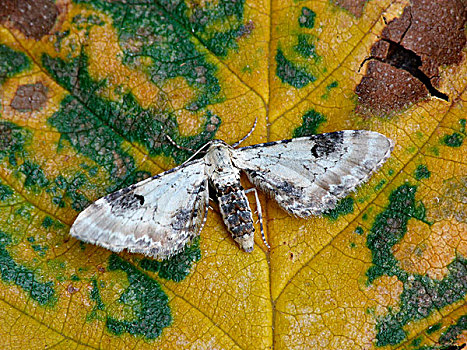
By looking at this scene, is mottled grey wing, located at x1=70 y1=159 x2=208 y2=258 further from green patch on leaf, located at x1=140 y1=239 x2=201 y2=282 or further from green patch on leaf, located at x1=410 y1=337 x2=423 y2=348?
green patch on leaf, located at x1=410 y1=337 x2=423 y2=348

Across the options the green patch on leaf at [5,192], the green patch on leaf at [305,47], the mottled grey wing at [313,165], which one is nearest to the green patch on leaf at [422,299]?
the mottled grey wing at [313,165]

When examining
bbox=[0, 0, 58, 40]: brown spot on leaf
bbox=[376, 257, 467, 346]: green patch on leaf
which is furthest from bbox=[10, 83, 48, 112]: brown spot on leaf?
bbox=[376, 257, 467, 346]: green patch on leaf

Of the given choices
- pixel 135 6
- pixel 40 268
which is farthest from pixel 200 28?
pixel 40 268

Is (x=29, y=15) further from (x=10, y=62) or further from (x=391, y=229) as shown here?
(x=391, y=229)

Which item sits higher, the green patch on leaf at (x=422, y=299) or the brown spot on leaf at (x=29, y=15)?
the brown spot on leaf at (x=29, y=15)

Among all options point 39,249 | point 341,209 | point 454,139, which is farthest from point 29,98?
point 454,139

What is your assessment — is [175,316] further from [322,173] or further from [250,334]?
[322,173]

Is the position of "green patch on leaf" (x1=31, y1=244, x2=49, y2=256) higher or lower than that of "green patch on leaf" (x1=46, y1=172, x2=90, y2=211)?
lower

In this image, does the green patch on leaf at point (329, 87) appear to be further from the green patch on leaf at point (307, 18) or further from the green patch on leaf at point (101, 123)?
the green patch on leaf at point (101, 123)
